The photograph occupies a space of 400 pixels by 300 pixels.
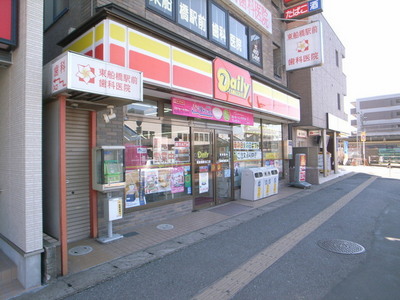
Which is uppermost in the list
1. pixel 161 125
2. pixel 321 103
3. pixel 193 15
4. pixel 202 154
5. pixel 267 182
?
pixel 193 15

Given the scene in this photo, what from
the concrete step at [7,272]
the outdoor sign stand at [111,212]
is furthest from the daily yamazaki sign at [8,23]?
the concrete step at [7,272]

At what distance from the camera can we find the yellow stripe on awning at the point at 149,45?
5139mm

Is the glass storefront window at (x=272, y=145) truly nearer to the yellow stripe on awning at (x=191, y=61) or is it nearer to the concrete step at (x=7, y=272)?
the yellow stripe on awning at (x=191, y=61)

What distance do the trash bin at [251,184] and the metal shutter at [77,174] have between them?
5770 mm

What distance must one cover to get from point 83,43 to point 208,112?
381 cm

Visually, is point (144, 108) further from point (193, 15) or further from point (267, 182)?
point (267, 182)

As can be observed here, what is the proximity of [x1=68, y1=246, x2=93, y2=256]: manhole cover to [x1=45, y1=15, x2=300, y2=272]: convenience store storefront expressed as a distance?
396mm

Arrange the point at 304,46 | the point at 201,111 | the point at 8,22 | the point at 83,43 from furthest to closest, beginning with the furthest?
1. the point at 304,46
2. the point at 201,111
3. the point at 83,43
4. the point at 8,22

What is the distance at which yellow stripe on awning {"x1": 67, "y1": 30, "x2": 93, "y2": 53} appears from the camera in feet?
16.6

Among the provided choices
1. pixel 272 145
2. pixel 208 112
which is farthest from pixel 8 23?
pixel 272 145

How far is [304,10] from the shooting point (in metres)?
11.7

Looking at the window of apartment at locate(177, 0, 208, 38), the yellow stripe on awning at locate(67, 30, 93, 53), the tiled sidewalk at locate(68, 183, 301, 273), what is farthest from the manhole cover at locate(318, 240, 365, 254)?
→ the window of apartment at locate(177, 0, 208, 38)

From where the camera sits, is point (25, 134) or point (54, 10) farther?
point (54, 10)

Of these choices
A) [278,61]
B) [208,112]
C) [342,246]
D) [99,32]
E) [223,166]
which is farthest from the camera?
Answer: [278,61]
